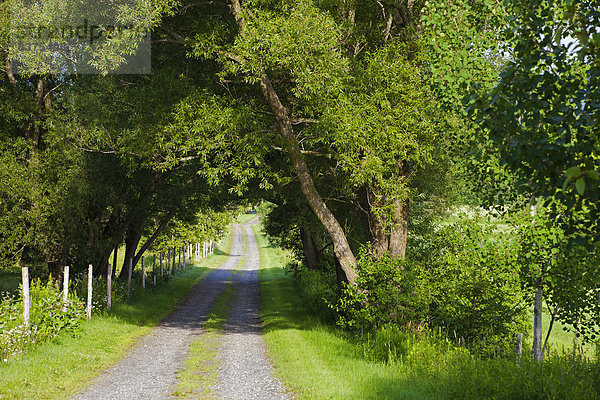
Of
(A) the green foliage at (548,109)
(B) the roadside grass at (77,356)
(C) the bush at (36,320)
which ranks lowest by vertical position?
(B) the roadside grass at (77,356)

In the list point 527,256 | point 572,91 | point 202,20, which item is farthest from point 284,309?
point 572,91

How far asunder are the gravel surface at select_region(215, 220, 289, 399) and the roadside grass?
8.33 ft

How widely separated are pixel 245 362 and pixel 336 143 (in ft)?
19.3

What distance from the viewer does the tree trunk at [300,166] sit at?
15.6m

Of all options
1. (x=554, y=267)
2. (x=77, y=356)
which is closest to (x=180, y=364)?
(x=77, y=356)

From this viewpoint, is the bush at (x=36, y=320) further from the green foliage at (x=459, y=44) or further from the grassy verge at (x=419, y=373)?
the green foliage at (x=459, y=44)

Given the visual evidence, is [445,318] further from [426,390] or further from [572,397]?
[572,397]

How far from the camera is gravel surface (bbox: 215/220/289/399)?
9898mm

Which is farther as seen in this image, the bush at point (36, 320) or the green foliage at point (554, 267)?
the bush at point (36, 320)

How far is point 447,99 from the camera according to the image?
10203mm

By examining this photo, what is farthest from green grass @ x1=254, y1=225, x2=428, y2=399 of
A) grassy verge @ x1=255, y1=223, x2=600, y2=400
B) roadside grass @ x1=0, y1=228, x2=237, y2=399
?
roadside grass @ x1=0, y1=228, x2=237, y2=399

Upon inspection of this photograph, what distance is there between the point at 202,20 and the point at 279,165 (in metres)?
5.05

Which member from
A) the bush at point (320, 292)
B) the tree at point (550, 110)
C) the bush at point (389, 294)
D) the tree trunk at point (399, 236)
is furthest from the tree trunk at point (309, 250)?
the tree at point (550, 110)

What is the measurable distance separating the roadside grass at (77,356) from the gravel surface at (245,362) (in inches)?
99.9
